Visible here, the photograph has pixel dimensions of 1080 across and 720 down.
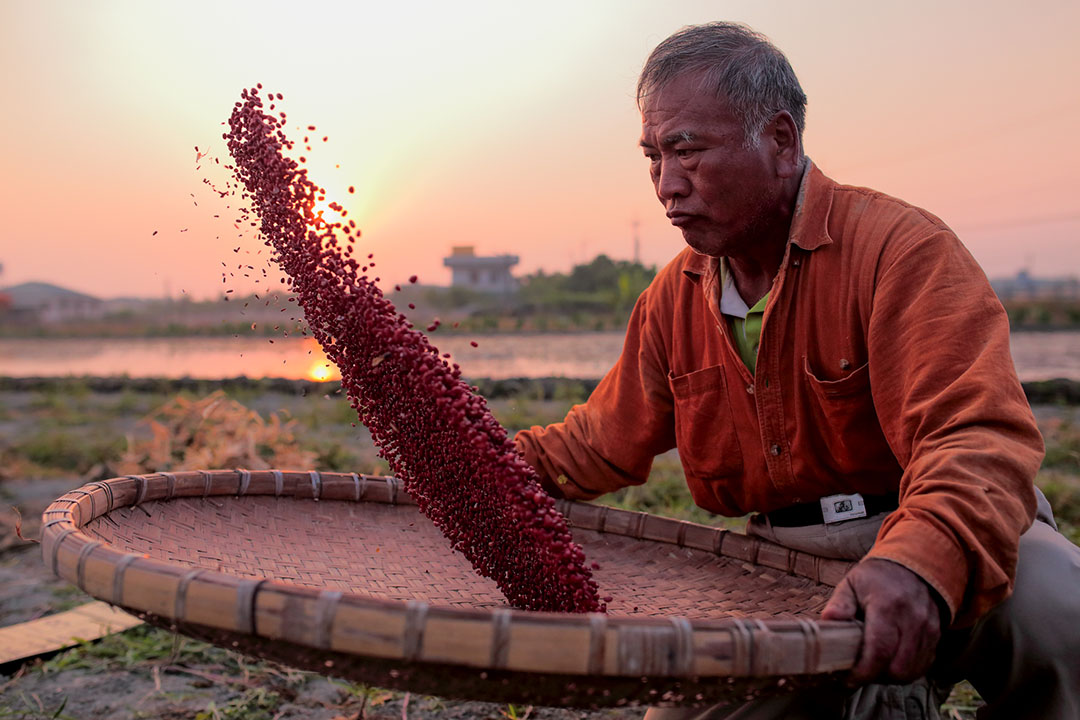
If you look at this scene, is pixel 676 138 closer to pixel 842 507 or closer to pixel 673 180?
pixel 673 180

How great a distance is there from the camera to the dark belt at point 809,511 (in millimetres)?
2730

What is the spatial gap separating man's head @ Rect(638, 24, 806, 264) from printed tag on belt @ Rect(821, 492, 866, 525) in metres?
0.80

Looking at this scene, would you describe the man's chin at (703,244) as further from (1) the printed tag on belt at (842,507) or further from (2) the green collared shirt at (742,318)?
(1) the printed tag on belt at (842,507)

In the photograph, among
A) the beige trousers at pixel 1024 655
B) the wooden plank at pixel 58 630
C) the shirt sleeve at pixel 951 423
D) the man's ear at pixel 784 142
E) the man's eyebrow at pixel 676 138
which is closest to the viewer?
the shirt sleeve at pixel 951 423

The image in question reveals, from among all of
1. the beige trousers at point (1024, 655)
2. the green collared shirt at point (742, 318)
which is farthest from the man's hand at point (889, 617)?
the green collared shirt at point (742, 318)

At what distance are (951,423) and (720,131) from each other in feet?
3.27

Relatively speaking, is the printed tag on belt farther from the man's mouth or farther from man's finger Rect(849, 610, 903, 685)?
man's finger Rect(849, 610, 903, 685)

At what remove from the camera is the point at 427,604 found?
154cm

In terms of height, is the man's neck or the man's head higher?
the man's head

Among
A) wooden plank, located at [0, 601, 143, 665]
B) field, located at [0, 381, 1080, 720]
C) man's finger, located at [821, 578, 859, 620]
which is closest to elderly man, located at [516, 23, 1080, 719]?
man's finger, located at [821, 578, 859, 620]

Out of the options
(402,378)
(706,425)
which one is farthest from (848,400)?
(402,378)

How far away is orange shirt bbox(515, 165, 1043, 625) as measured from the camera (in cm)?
186

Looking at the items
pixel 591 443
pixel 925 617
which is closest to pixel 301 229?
pixel 591 443

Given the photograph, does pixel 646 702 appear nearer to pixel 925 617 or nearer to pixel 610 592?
pixel 925 617
